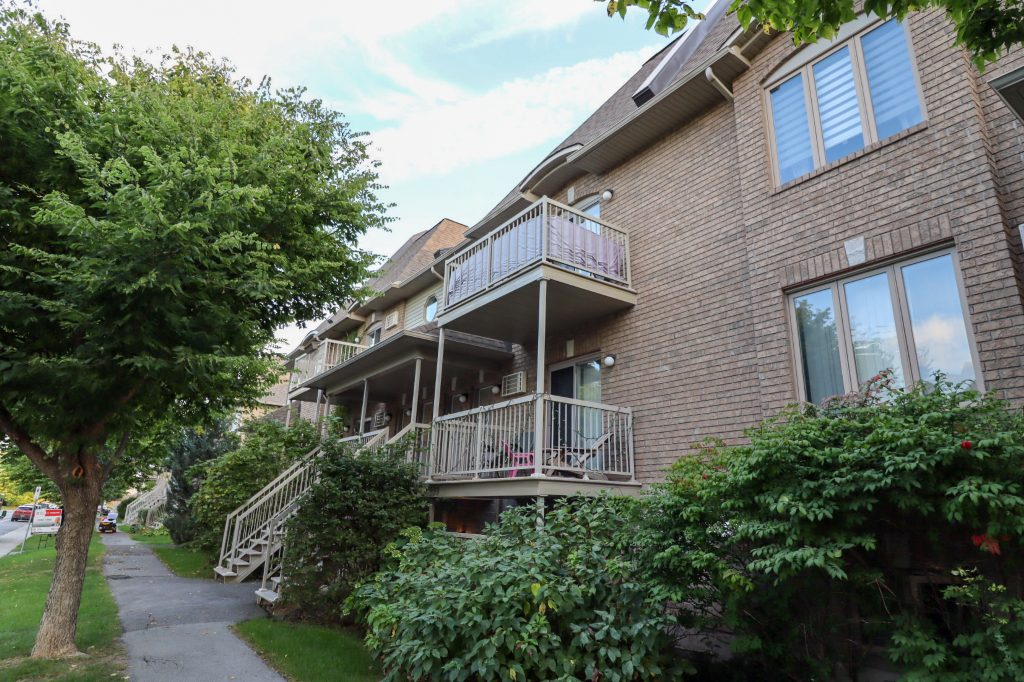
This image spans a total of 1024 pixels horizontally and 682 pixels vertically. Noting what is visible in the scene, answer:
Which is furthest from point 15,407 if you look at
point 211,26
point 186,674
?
point 211,26

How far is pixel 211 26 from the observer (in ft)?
31.6

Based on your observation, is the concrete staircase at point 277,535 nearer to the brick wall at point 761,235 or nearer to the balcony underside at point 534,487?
A: the balcony underside at point 534,487

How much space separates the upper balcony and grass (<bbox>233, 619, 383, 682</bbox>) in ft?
16.4

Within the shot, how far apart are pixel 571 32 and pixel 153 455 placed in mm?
11505

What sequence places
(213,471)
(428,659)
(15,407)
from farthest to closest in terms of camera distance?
(213,471) → (15,407) → (428,659)

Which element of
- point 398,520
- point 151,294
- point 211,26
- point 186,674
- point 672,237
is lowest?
point 186,674

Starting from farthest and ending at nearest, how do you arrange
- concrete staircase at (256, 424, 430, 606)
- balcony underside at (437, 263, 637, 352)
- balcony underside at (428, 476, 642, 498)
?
concrete staircase at (256, 424, 430, 606), balcony underside at (437, 263, 637, 352), balcony underside at (428, 476, 642, 498)

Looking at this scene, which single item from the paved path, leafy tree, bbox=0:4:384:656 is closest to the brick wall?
leafy tree, bbox=0:4:384:656

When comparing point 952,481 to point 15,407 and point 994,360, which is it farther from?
point 15,407

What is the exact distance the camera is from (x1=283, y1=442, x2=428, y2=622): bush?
314 inches

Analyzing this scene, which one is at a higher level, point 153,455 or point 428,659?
point 153,455

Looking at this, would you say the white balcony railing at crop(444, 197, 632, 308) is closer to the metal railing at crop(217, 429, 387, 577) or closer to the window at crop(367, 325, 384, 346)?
the metal railing at crop(217, 429, 387, 577)

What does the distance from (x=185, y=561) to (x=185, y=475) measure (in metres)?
4.08

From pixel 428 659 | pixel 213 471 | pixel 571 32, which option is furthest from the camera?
pixel 213 471
